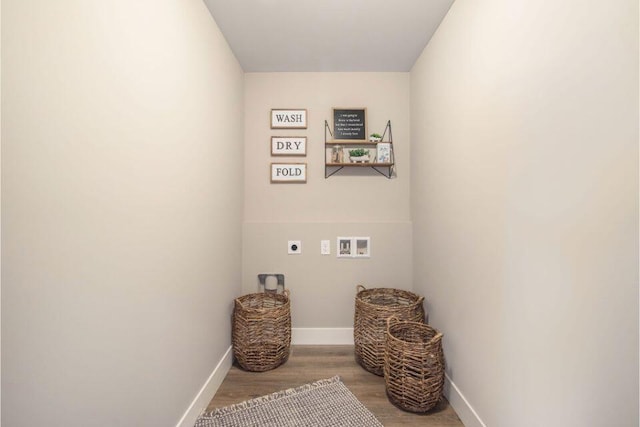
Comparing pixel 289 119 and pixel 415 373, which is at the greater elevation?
pixel 289 119

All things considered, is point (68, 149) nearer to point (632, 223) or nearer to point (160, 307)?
point (160, 307)

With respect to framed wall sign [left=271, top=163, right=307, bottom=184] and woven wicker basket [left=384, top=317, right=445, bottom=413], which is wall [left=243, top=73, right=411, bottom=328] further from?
woven wicker basket [left=384, top=317, right=445, bottom=413]

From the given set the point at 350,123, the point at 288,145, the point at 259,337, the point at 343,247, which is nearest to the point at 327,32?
the point at 350,123

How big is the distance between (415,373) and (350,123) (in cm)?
188

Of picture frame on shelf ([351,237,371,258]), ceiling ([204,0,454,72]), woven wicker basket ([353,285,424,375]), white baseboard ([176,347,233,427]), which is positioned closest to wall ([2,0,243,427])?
white baseboard ([176,347,233,427])

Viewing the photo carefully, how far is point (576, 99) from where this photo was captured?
0.91 meters

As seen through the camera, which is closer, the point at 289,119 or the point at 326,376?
the point at 326,376

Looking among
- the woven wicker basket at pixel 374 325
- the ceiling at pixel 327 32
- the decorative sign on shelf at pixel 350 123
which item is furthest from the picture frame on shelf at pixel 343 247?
the ceiling at pixel 327 32

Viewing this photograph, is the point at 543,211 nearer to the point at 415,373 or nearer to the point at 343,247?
the point at 415,373

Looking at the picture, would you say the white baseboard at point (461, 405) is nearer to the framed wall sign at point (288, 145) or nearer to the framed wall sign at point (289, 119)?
the framed wall sign at point (288, 145)

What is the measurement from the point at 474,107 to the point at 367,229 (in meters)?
1.30

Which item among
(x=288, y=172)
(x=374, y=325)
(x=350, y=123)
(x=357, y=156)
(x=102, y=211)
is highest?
(x=350, y=123)

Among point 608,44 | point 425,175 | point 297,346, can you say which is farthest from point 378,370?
point 608,44

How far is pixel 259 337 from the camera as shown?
6.91 feet
